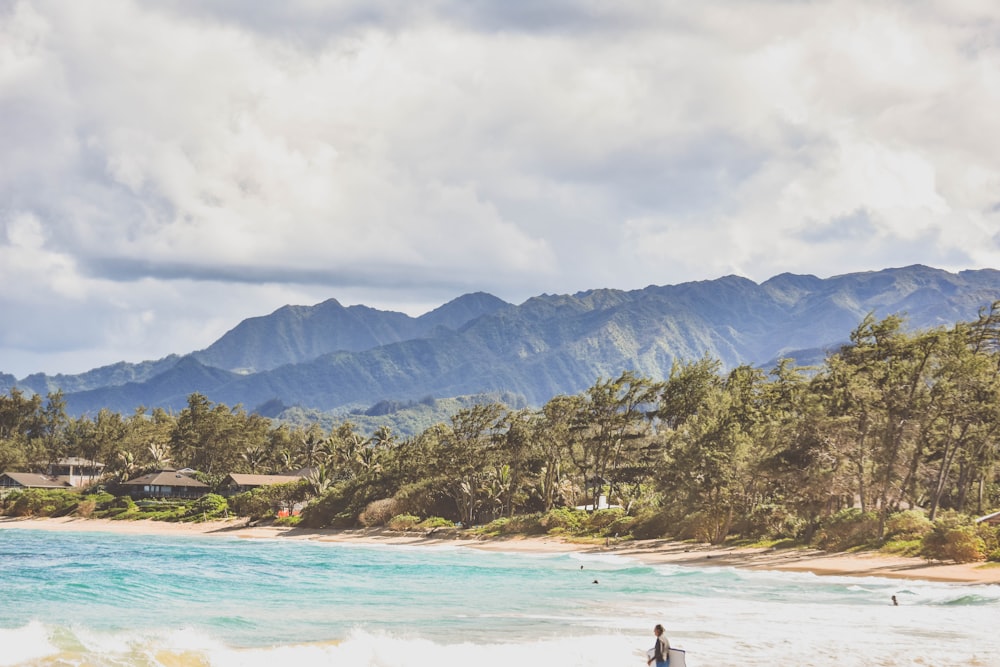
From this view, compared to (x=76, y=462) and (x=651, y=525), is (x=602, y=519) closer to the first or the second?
(x=651, y=525)

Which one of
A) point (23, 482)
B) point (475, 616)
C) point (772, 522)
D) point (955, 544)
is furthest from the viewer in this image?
point (23, 482)

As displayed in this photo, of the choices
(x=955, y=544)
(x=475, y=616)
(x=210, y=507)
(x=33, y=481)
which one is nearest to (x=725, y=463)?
(x=955, y=544)

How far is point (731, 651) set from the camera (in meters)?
20.1

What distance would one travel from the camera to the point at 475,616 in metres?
27.5

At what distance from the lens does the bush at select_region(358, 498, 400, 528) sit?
76.3 meters

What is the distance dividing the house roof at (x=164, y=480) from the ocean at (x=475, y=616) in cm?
5765

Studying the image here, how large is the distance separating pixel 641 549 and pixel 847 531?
13.0 metres

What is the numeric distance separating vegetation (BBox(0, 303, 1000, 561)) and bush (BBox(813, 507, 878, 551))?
3.9 inches

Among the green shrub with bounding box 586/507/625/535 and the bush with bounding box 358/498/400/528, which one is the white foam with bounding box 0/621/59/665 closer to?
the green shrub with bounding box 586/507/625/535

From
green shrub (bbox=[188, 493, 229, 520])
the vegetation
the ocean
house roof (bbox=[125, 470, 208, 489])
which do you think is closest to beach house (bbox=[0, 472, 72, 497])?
the vegetation


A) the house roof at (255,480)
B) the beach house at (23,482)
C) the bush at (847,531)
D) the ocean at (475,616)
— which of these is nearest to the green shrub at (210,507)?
the house roof at (255,480)

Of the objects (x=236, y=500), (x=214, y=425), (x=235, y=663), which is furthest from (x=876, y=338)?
(x=214, y=425)

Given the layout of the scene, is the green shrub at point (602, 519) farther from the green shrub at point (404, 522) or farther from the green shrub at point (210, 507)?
the green shrub at point (210, 507)

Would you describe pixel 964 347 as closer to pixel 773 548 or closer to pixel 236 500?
pixel 773 548
